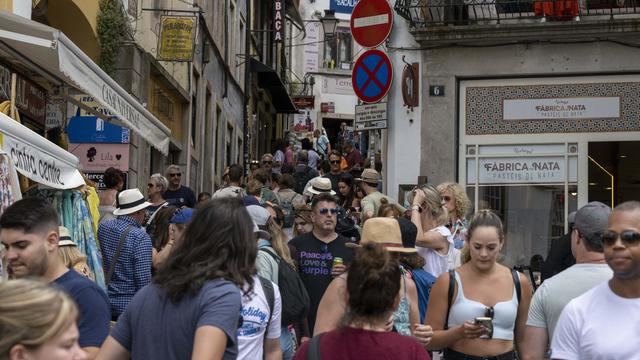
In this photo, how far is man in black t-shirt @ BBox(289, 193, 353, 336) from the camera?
355 inches

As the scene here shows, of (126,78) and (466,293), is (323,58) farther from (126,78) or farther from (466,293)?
(466,293)

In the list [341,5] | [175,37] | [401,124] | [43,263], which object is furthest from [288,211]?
[341,5]

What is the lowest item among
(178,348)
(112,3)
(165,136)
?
(178,348)

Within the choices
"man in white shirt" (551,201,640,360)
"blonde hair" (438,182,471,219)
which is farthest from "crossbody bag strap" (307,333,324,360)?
"blonde hair" (438,182,471,219)

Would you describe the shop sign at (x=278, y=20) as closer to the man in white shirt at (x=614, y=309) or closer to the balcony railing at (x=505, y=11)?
the balcony railing at (x=505, y=11)

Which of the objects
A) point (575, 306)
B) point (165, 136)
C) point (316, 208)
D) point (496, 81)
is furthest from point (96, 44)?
point (575, 306)

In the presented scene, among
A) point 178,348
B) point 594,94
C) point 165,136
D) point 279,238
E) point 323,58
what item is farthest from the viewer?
point 323,58

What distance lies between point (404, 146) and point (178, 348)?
510 inches

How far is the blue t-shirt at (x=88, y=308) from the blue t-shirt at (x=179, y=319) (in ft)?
1.15

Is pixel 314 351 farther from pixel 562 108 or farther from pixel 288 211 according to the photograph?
pixel 562 108

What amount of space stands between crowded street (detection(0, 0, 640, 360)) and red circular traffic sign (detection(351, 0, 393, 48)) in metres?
0.04

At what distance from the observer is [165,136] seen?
13.1 m

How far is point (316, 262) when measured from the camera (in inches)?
356

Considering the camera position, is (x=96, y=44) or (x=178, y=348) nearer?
(x=178, y=348)
